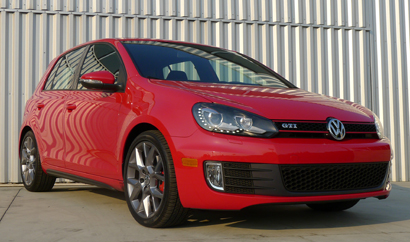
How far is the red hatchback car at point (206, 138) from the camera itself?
309cm

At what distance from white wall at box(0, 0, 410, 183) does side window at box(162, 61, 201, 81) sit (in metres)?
3.34

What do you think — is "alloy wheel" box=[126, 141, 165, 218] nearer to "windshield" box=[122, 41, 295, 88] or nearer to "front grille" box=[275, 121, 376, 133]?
"windshield" box=[122, 41, 295, 88]

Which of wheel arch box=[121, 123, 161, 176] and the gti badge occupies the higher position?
the gti badge

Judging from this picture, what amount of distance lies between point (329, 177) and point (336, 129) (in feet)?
1.12

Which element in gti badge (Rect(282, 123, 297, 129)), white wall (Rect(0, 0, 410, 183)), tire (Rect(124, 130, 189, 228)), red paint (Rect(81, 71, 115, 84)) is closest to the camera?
gti badge (Rect(282, 123, 297, 129))

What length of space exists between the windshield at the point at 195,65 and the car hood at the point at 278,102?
0.26 m

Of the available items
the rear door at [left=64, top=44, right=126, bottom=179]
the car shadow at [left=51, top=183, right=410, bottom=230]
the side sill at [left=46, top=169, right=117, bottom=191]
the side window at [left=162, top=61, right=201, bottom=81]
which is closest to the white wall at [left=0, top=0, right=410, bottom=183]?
the side sill at [left=46, top=169, right=117, bottom=191]

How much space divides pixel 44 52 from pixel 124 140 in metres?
4.03

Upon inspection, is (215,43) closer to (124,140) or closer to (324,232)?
(124,140)

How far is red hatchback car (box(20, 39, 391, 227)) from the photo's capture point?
3.09 metres

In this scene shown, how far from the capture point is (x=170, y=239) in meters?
3.14

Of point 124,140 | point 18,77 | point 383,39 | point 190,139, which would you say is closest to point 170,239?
point 190,139

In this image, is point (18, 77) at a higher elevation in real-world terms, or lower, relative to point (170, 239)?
higher

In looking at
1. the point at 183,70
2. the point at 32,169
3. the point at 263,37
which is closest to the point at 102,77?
the point at 183,70
